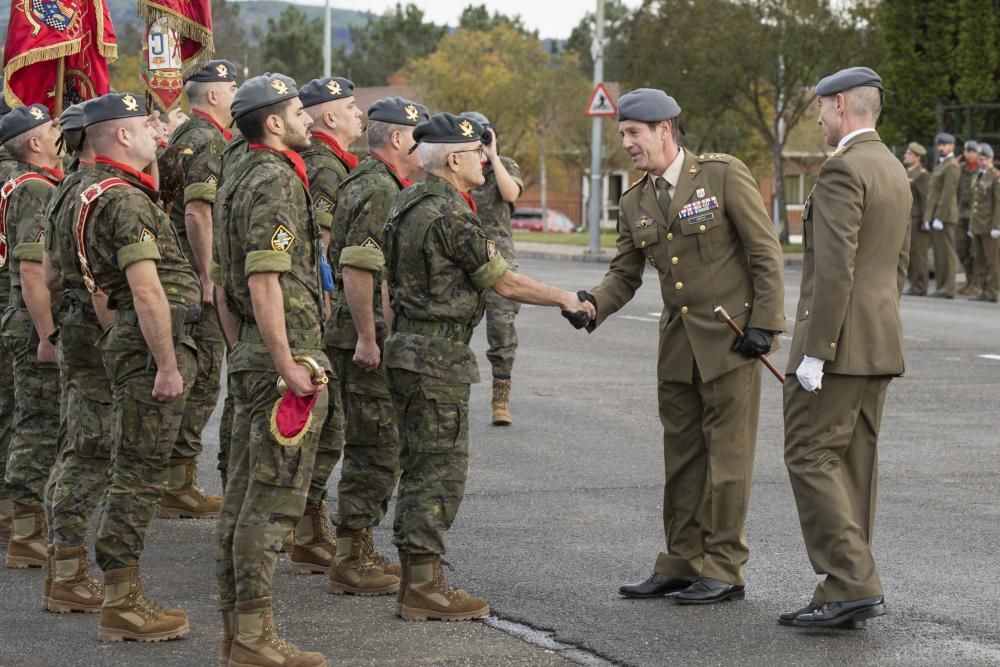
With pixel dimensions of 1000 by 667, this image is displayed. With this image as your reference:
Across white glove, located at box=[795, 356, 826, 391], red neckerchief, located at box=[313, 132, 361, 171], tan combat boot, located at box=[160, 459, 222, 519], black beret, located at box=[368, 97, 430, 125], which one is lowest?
tan combat boot, located at box=[160, 459, 222, 519]

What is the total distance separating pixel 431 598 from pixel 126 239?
1875 millimetres

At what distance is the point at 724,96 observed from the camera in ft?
133

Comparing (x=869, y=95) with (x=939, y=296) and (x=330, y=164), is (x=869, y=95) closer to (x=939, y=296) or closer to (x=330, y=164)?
(x=330, y=164)

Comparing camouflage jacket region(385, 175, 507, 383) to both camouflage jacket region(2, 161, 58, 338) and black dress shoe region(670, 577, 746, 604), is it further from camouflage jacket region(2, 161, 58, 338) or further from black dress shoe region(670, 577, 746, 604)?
camouflage jacket region(2, 161, 58, 338)

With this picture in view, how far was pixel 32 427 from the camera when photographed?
7.91 metres

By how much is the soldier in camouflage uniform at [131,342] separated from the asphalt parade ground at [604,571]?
0.29 meters

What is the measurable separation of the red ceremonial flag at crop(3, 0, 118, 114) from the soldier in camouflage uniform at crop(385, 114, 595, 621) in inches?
155

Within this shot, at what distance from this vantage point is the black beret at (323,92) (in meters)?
8.15

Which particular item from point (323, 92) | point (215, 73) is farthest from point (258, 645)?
point (215, 73)

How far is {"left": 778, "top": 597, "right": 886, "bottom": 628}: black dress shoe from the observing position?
6.34 metres

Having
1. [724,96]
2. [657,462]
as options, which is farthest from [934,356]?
[724,96]

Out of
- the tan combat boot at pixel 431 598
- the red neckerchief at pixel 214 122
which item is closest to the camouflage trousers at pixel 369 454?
the tan combat boot at pixel 431 598

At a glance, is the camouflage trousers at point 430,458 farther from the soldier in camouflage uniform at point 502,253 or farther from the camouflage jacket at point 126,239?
the soldier in camouflage uniform at point 502,253

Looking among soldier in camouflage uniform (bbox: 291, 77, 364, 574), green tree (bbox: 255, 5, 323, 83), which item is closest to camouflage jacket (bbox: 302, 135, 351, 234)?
soldier in camouflage uniform (bbox: 291, 77, 364, 574)
